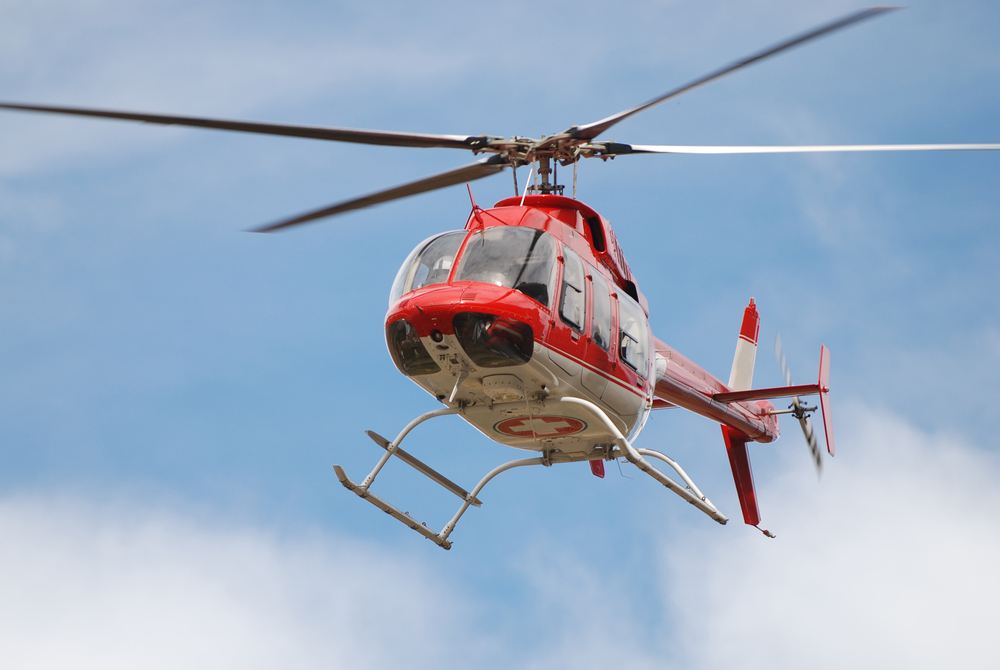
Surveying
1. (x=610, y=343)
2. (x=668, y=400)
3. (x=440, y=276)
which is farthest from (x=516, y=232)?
(x=668, y=400)

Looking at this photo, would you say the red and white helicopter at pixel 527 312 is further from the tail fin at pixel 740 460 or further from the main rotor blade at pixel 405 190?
the tail fin at pixel 740 460

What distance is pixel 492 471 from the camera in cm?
1617

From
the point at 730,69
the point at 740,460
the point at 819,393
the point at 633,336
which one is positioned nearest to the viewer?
the point at 730,69

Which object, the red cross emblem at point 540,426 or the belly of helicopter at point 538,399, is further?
the red cross emblem at point 540,426

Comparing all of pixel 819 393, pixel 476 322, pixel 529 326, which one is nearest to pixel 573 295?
pixel 529 326

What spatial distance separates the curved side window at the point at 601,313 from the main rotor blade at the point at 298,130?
7.75 ft

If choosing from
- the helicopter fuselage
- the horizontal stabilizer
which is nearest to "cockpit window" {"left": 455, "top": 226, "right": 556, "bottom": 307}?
the helicopter fuselage

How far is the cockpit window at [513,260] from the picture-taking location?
42.6 ft

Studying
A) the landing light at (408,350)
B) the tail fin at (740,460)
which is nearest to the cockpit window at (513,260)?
the landing light at (408,350)

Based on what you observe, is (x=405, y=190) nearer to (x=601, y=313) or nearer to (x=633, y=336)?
(x=601, y=313)

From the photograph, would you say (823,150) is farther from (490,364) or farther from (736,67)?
(490,364)

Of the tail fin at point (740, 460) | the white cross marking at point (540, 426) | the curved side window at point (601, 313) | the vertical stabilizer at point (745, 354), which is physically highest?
the curved side window at point (601, 313)

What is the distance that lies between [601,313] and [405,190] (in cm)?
299

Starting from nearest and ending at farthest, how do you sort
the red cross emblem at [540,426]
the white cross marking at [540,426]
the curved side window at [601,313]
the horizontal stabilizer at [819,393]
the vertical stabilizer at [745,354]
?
1. the curved side window at [601,313]
2. the red cross emblem at [540,426]
3. the white cross marking at [540,426]
4. the horizontal stabilizer at [819,393]
5. the vertical stabilizer at [745,354]
